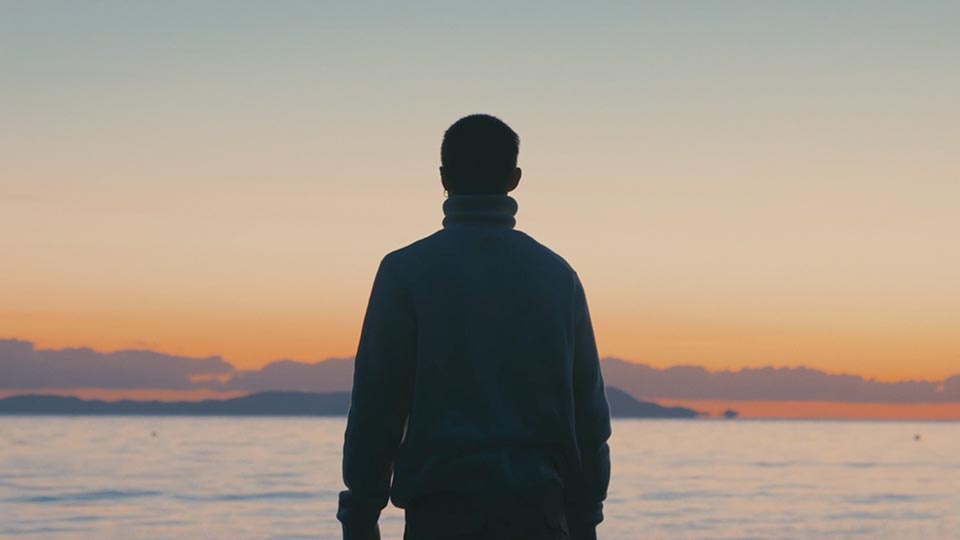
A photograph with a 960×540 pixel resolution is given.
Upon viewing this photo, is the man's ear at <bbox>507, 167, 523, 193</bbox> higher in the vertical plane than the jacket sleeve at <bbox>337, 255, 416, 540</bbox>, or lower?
higher

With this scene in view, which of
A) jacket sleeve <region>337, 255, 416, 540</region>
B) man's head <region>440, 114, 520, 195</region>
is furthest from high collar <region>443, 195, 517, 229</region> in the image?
jacket sleeve <region>337, 255, 416, 540</region>

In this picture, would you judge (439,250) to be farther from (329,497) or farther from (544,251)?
(329,497)

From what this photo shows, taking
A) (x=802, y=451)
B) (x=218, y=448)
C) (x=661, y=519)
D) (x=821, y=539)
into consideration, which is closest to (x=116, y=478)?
(x=661, y=519)

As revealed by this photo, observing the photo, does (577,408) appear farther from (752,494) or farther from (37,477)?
(37,477)

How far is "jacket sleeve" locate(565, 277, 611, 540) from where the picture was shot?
3219 mm

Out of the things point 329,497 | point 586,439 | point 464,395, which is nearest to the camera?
point 464,395

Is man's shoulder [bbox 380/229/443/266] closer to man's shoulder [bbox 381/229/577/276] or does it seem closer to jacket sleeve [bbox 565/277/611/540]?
man's shoulder [bbox 381/229/577/276]

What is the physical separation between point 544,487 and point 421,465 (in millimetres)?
309

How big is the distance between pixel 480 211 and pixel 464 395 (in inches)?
19.2

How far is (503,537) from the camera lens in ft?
10.1

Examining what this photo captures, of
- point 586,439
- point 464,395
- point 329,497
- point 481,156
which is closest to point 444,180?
point 481,156

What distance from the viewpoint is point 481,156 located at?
3.25 meters

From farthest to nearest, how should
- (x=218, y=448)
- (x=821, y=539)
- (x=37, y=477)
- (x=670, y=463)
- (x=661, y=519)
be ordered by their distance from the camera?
(x=218, y=448), (x=670, y=463), (x=37, y=477), (x=661, y=519), (x=821, y=539)

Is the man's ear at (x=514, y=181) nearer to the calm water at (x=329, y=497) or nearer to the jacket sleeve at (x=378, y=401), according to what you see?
the jacket sleeve at (x=378, y=401)
